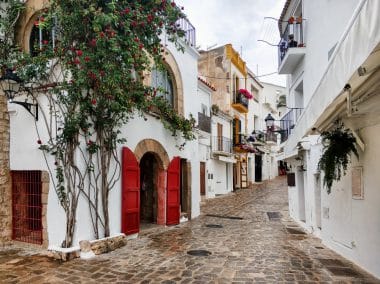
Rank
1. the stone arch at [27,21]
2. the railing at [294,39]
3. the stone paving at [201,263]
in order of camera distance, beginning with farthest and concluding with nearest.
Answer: the railing at [294,39]
the stone arch at [27,21]
the stone paving at [201,263]

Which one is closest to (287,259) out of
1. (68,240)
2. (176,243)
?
(176,243)

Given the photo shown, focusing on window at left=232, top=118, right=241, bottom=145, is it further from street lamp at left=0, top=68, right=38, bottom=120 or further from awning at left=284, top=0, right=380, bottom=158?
awning at left=284, top=0, right=380, bottom=158

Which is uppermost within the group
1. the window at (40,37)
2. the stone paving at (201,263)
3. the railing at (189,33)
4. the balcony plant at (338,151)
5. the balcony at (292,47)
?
the railing at (189,33)

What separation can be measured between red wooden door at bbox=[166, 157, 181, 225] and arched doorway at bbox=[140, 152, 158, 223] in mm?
617

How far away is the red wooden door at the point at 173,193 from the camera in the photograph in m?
10.5

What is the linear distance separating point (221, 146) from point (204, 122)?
13.9ft

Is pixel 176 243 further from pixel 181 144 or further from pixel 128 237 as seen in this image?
pixel 181 144

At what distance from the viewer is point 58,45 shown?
702 centimetres

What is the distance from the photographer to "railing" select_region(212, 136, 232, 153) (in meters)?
21.9

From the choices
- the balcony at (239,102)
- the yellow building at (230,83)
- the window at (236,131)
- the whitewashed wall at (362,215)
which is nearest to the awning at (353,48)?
the whitewashed wall at (362,215)

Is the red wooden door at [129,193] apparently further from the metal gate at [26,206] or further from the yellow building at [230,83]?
the yellow building at [230,83]

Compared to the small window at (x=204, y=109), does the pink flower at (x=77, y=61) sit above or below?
below

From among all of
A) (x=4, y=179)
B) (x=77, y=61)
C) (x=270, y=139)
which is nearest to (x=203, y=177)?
(x=4, y=179)

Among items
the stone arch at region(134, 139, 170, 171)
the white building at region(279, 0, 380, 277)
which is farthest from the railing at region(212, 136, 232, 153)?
the stone arch at region(134, 139, 170, 171)
